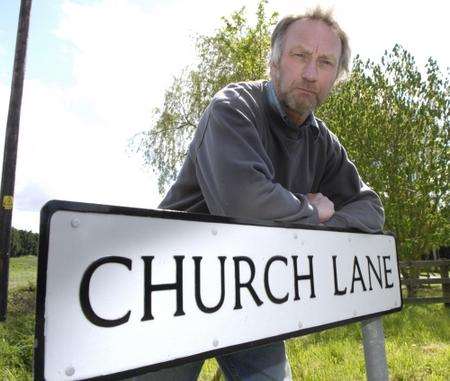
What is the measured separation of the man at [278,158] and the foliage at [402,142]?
918 centimetres

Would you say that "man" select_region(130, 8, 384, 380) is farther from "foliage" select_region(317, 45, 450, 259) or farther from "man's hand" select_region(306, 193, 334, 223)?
"foliage" select_region(317, 45, 450, 259)

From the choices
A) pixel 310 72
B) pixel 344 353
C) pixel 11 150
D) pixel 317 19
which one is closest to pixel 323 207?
pixel 310 72

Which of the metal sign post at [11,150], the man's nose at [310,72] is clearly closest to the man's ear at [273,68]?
the man's nose at [310,72]

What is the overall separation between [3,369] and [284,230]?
3584 millimetres

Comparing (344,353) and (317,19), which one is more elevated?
(317,19)

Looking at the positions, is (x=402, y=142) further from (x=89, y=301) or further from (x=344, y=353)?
(x=89, y=301)

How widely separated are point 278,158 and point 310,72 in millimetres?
327

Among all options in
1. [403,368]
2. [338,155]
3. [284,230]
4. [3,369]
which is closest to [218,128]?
[284,230]

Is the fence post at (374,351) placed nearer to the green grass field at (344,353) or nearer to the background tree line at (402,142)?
the green grass field at (344,353)

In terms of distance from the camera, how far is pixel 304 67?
1.60m

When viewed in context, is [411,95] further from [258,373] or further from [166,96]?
[258,373]

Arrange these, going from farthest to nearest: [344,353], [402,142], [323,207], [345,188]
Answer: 1. [402,142]
2. [344,353]
3. [345,188]
4. [323,207]

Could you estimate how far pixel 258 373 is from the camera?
57.2 inches

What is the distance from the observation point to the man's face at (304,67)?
158 centimetres
